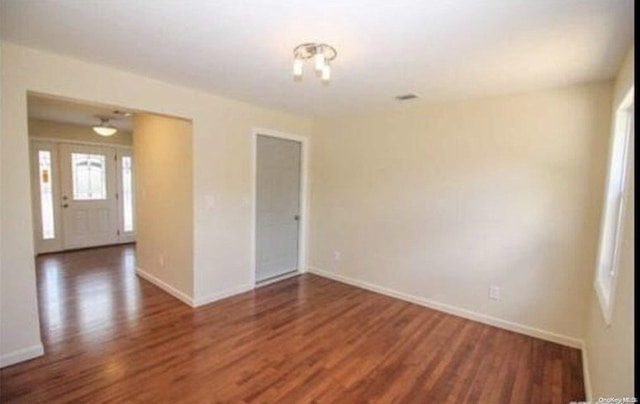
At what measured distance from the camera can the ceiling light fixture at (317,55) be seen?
2.14 metres

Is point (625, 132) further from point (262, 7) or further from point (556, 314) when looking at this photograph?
point (262, 7)

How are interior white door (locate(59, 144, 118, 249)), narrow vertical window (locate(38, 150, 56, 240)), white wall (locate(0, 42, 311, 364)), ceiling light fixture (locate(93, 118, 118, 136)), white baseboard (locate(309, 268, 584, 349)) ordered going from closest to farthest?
white wall (locate(0, 42, 311, 364))
white baseboard (locate(309, 268, 584, 349))
ceiling light fixture (locate(93, 118, 118, 136))
narrow vertical window (locate(38, 150, 56, 240))
interior white door (locate(59, 144, 118, 249))

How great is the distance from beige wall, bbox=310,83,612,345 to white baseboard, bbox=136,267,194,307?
199 centimetres

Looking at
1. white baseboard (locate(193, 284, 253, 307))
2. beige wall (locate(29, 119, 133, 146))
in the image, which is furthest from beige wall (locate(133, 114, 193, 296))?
beige wall (locate(29, 119, 133, 146))

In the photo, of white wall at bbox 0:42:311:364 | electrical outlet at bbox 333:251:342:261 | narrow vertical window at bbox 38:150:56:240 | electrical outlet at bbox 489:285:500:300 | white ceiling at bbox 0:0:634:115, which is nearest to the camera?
white ceiling at bbox 0:0:634:115

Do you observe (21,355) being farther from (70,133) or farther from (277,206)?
(70,133)

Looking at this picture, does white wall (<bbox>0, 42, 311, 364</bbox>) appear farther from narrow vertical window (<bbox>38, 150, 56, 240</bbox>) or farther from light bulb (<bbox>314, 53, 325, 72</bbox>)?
narrow vertical window (<bbox>38, 150, 56, 240</bbox>)

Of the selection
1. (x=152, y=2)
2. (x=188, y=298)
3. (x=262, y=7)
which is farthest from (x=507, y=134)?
(x=188, y=298)

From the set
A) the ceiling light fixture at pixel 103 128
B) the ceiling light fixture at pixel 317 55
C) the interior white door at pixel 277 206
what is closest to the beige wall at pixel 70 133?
the ceiling light fixture at pixel 103 128

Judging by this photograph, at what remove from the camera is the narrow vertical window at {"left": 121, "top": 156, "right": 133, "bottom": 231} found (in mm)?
6547

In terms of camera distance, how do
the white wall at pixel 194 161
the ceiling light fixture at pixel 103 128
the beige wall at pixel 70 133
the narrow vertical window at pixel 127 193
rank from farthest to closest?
1. the narrow vertical window at pixel 127 193
2. the beige wall at pixel 70 133
3. the ceiling light fixture at pixel 103 128
4. the white wall at pixel 194 161

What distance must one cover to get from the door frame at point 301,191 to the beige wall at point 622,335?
3344 mm

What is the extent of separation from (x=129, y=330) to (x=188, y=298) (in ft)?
2.34

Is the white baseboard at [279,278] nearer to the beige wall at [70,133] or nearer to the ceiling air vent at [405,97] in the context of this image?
the ceiling air vent at [405,97]
